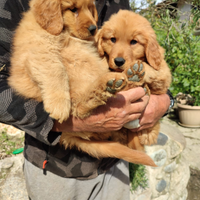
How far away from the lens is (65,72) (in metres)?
1.26

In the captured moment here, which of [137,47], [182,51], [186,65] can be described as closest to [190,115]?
[186,65]

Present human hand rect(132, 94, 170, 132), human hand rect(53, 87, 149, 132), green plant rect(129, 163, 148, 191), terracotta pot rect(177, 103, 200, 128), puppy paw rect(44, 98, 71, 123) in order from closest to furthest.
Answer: puppy paw rect(44, 98, 71, 123) < human hand rect(53, 87, 149, 132) < human hand rect(132, 94, 170, 132) < green plant rect(129, 163, 148, 191) < terracotta pot rect(177, 103, 200, 128)

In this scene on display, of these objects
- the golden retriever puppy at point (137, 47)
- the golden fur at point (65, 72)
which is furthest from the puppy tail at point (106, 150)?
the golden retriever puppy at point (137, 47)

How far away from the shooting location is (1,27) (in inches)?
50.2

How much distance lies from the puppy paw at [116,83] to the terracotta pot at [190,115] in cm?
468

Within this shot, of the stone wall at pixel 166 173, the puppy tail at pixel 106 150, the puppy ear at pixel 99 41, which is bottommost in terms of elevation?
the stone wall at pixel 166 173

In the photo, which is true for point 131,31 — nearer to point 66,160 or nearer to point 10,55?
point 10,55

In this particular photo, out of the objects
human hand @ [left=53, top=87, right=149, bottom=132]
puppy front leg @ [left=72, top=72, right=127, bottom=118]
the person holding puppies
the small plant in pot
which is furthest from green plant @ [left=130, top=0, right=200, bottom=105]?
puppy front leg @ [left=72, top=72, right=127, bottom=118]

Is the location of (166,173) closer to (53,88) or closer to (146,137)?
(146,137)

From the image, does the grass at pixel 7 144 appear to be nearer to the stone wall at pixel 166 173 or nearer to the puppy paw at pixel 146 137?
the stone wall at pixel 166 173

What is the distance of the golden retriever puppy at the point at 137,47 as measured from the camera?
176 centimetres

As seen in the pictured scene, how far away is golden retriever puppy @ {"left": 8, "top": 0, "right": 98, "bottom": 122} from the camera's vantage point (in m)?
1.17

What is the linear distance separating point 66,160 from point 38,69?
73 cm

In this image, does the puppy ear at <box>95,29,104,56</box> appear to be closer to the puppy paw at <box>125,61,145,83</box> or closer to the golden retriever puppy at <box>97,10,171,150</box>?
the golden retriever puppy at <box>97,10,171,150</box>
